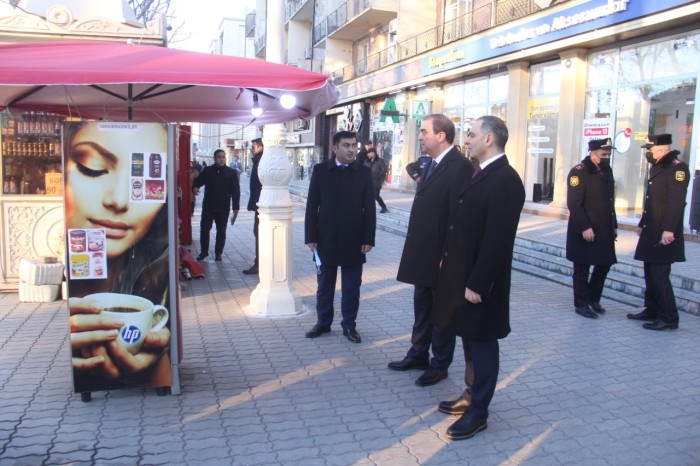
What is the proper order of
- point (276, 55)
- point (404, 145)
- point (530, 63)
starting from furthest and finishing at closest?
point (404, 145) → point (530, 63) → point (276, 55)

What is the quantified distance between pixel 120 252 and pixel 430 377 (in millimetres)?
2446

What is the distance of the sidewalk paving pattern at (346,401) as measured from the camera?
138 inches

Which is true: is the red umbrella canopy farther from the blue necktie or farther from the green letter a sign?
the green letter a sign

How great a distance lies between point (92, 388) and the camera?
4.10 metres

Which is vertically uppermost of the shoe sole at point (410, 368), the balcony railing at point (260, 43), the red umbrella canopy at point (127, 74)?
the balcony railing at point (260, 43)

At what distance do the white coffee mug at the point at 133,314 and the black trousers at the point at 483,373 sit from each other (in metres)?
2.14


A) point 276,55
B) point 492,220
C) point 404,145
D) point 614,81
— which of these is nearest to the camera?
point 492,220

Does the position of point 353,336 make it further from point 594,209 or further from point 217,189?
point 217,189

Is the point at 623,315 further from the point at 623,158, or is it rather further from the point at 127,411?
the point at 623,158

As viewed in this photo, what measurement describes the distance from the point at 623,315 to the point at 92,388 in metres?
5.63

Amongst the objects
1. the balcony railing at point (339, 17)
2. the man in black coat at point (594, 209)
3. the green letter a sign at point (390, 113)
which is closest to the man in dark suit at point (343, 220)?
the man in black coat at point (594, 209)

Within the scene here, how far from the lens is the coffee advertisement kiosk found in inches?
155

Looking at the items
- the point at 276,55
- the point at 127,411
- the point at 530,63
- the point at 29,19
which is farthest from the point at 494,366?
the point at 530,63

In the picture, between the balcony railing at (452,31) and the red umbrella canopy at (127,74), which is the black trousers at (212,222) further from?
the balcony railing at (452,31)
